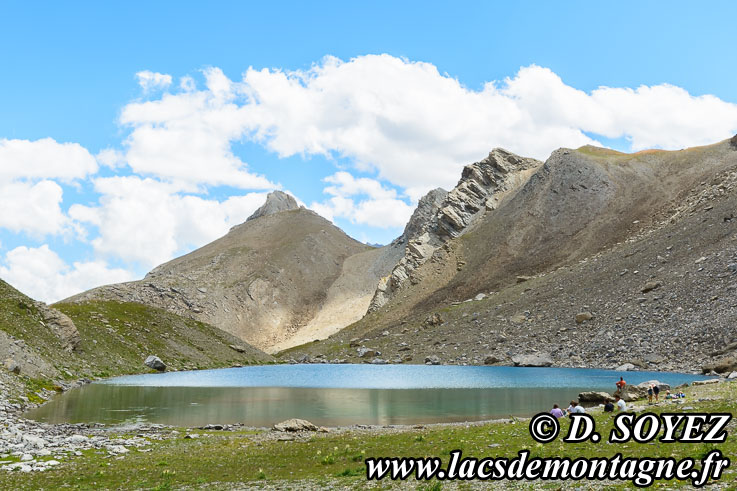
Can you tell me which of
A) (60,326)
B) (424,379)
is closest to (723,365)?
(424,379)

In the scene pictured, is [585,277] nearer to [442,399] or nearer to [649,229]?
[649,229]

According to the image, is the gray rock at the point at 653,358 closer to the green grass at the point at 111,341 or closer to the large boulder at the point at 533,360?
the large boulder at the point at 533,360

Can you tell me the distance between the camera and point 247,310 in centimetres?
19850

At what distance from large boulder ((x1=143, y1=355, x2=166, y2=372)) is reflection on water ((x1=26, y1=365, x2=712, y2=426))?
28.1 ft

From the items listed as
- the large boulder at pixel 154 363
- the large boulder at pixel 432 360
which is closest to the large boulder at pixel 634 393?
the large boulder at pixel 432 360

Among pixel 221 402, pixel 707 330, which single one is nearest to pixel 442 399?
pixel 221 402

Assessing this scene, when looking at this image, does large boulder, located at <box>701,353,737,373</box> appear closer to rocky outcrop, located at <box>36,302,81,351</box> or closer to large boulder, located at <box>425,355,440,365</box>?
large boulder, located at <box>425,355,440,365</box>

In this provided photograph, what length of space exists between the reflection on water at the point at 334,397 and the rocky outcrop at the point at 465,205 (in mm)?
92936

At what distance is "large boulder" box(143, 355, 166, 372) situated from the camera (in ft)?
299

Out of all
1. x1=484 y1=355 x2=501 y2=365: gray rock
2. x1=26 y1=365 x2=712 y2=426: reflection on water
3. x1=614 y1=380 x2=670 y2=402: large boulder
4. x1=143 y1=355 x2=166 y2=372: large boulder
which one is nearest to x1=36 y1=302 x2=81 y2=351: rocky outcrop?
x1=26 y1=365 x2=712 y2=426: reflection on water

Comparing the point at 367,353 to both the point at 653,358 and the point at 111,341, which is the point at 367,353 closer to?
the point at 111,341

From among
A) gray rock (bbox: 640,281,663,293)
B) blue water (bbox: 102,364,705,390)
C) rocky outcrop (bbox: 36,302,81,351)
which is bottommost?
blue water (bbox: 102,364,705,390)

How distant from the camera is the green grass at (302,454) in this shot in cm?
1941

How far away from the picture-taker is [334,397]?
57750mm
